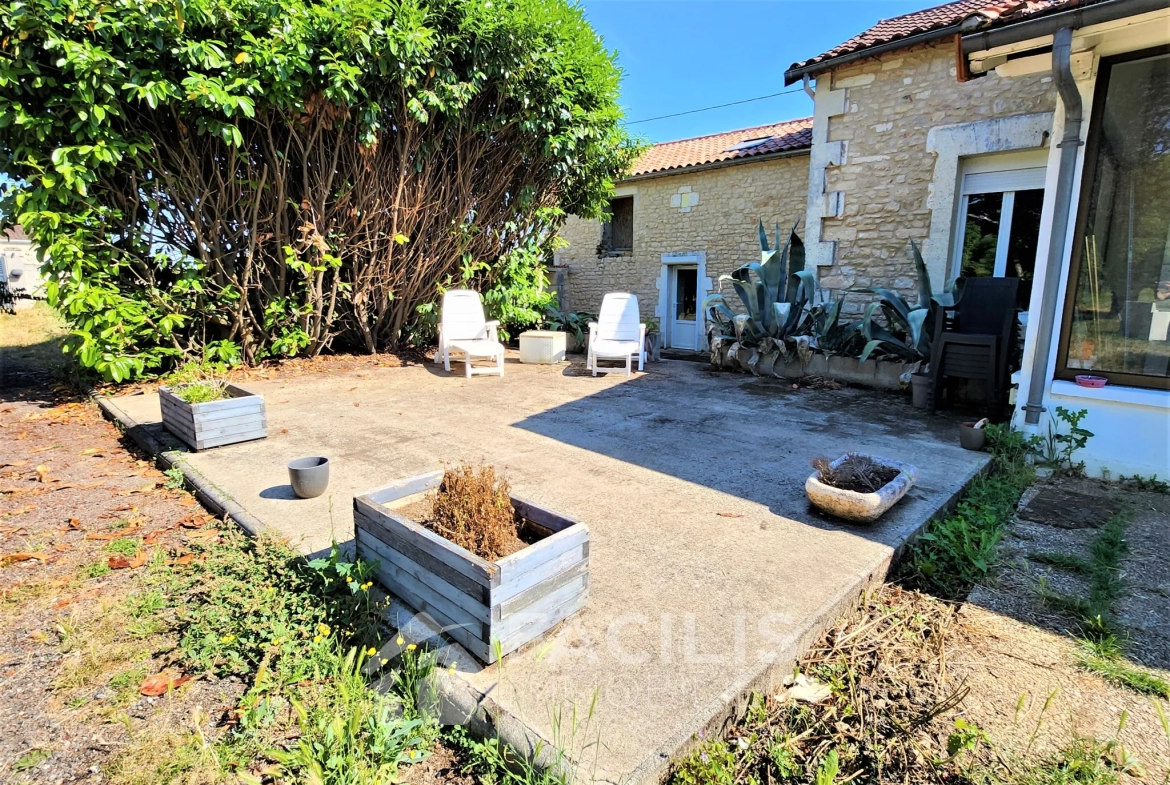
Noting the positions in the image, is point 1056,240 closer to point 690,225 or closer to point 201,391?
point 201,391

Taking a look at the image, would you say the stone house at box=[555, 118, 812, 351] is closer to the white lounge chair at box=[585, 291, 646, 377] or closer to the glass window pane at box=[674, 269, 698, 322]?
the glass window pane at box=[674, 269, 698, 322]

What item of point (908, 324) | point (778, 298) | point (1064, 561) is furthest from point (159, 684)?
point (778, 298)

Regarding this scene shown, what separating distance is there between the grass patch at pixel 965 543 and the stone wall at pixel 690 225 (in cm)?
671

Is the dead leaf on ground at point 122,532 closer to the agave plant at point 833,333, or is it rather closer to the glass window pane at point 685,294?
the agave plant at point 833,333

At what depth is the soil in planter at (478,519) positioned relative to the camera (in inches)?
74.1

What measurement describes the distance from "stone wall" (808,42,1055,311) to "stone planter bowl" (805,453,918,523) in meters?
5.18

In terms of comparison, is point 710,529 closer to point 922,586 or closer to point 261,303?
point 922,586

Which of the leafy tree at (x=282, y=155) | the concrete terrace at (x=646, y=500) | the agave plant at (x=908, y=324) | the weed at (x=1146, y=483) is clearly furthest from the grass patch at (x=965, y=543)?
the leafy tree at (x=282, y=155)

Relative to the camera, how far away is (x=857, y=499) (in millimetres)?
2568

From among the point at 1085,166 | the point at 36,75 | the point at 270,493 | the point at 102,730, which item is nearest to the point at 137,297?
the point at 36,75

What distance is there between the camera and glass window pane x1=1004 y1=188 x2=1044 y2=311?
6164 mm

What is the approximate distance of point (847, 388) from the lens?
246 inches

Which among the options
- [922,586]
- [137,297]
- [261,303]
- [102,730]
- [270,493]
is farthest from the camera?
[261,303]

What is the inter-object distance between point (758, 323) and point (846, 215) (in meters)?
2.04
